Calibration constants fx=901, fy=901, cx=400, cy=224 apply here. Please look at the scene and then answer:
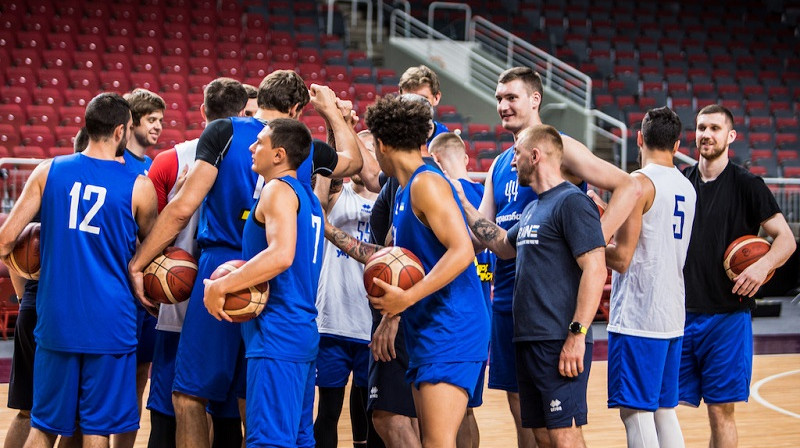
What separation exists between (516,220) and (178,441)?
1.82m

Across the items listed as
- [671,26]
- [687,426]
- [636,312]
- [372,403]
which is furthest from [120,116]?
[671,26]

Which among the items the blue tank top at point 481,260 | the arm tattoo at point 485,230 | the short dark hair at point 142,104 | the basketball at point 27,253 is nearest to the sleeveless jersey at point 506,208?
the blue tank top at point 481,260

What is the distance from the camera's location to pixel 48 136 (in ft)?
36.8

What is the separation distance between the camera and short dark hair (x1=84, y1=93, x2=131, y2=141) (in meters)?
3.80

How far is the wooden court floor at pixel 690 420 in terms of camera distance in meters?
5.66

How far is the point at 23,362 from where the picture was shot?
4219 mm

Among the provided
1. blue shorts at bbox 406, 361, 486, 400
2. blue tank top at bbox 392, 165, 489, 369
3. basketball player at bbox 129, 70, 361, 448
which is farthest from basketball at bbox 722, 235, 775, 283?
basketball player at bbox 129, 70, 361, 448

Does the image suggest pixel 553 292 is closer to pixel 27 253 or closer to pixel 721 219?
pixel 721 219

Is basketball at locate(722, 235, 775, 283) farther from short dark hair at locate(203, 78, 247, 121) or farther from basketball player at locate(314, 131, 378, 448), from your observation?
short dark hair at locate(203, 78, 247, 121)

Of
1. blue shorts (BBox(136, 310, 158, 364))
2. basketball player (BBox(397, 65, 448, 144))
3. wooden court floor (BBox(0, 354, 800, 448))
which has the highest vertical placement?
basketball player (BBox(397, 65, 448, 144))

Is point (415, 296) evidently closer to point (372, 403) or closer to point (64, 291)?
point (372, 403)

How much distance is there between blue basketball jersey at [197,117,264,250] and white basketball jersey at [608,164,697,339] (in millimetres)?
1880

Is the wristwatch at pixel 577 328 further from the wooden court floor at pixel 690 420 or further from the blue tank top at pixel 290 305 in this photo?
the wooden court floor at pixel 690 420

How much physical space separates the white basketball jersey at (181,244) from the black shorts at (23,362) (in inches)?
22.9
